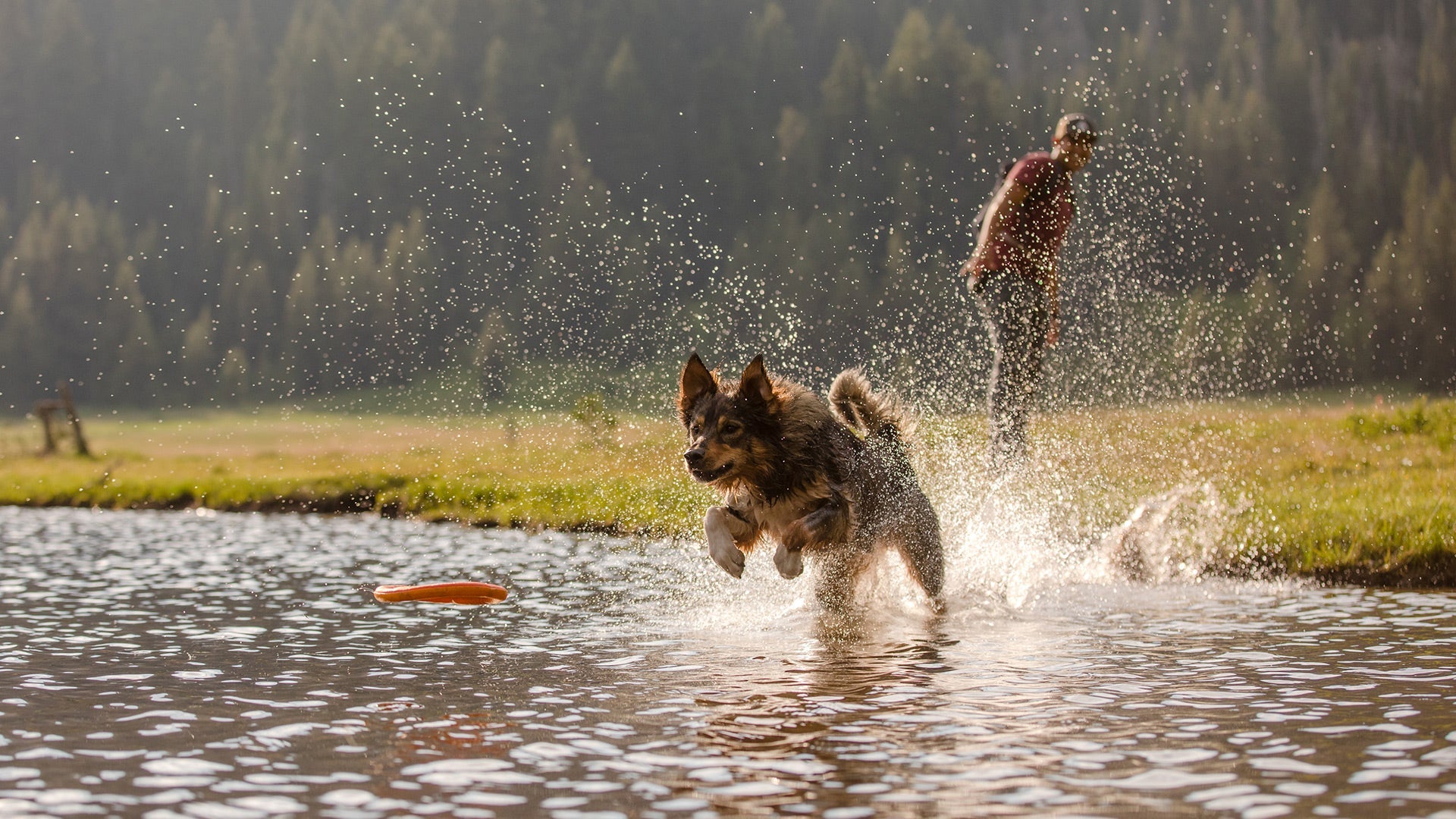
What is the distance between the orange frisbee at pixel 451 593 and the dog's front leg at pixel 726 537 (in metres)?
1.50

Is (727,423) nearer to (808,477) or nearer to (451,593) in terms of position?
(808,477)

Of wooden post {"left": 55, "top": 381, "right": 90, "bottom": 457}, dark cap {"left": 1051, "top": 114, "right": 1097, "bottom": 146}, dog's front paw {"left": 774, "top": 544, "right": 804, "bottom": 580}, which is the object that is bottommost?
dog's front paw {"left": 774, "top": 544, "right": 804, "bottom": 580}

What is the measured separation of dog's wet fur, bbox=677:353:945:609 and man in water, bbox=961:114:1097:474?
9.02ft

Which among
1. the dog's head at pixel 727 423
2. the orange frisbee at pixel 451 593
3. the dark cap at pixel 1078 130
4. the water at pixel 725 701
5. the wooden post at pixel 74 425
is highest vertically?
the dark cap at pixel 1078 130

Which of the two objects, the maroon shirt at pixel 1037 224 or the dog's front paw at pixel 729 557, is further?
the maroon shirt at pixel 1037 224

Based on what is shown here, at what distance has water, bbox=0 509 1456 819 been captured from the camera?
488cm

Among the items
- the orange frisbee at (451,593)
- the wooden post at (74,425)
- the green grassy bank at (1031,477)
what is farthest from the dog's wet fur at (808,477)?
the wooden post at (74,425)

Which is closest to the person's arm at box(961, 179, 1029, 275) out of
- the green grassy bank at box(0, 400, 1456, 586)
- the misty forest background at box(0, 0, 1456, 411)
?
the green grassy bank at box(0, 400, 1456, 586)

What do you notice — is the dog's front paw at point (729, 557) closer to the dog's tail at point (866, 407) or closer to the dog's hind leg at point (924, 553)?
the dog's hind leg at point (924, 553)

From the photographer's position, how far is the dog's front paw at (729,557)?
830 centimetres

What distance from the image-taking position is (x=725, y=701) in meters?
6.43

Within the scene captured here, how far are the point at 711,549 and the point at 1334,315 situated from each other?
5948 cm

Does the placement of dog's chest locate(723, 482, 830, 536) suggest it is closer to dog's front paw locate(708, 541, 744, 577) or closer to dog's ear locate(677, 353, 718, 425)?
dog's front paw locate(708, 541, 744, 577)

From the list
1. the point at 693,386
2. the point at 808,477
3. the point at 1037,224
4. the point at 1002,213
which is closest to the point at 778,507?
the point at 808,477
